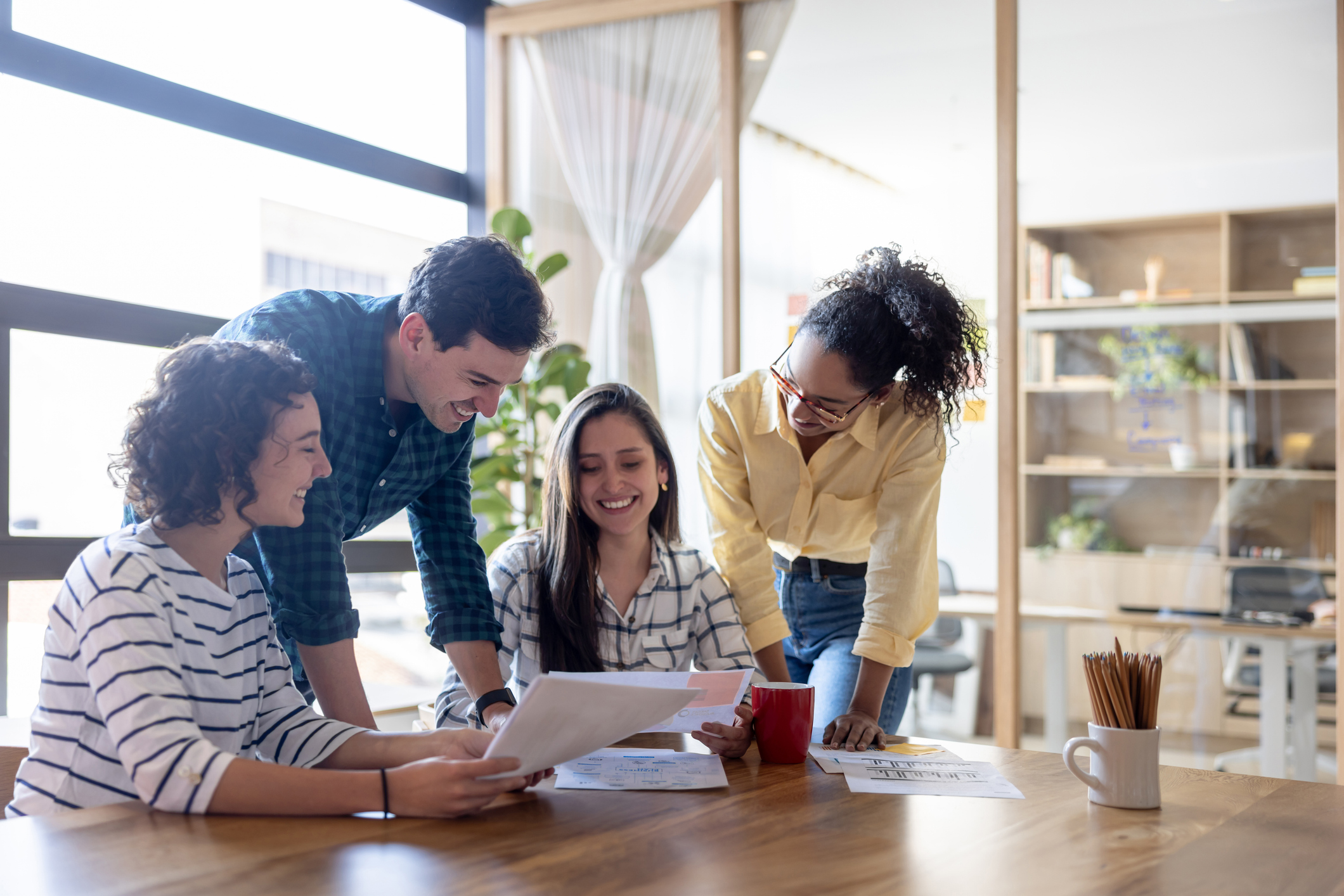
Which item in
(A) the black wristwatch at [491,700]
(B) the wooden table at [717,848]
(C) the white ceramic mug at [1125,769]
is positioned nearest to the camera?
(B) the wooden table at [717,848]

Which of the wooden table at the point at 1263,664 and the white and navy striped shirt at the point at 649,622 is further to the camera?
the wooden table at the point at 1263,664

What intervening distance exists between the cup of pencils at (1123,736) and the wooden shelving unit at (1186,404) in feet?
7.20

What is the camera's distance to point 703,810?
1.07m

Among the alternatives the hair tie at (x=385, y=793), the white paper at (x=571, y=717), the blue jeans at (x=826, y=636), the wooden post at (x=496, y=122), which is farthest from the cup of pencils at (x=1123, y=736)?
the wooden post at (x=496, y=122)

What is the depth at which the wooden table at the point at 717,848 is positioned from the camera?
83 cm

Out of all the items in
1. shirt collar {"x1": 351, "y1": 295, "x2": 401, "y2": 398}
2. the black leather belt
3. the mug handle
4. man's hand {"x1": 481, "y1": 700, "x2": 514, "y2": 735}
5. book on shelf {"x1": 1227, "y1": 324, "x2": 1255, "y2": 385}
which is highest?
book on shelf {"x1": 1227, "y1": 324, "x2": 1255, "y2": 385}

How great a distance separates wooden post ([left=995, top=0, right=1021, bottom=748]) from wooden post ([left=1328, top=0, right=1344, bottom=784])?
0.83 metres

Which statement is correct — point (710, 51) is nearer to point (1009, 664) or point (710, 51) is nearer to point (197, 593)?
point (1009, 664)

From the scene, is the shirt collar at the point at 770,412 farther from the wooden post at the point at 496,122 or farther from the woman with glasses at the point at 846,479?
the wooden post at the point at 496,122

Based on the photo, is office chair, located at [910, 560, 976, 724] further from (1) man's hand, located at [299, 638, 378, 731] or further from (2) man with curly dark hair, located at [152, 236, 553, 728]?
(1) man's hand, located at [299, 638, 378, 731]

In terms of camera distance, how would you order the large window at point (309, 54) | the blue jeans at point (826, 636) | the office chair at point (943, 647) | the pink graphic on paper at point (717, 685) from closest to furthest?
the pink graphic on paper at point (717, 685) < the blue jeans at point (826, 636) < the large window at point (309, 54) < the office chair at point (943, 647)

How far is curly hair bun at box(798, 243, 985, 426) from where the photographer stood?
1.69 meters

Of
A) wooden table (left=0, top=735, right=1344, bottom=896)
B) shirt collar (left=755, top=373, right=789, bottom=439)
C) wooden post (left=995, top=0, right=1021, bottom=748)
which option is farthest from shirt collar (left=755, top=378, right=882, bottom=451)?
wooden post (left=995, top=0, right=1021, bottom=748)

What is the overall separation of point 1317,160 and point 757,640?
2.27 metres
